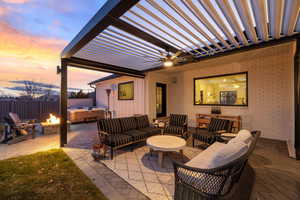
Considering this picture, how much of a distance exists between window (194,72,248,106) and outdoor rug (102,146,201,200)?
3.27 m

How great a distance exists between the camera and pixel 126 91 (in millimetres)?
7699

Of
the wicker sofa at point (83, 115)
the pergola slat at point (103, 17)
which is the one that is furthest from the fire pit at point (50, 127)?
the pergola slat at point (103, 17)

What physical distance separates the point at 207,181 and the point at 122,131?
2886 mm

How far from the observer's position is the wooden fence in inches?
253

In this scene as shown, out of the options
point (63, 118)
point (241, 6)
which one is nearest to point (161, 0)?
point (241, 6)

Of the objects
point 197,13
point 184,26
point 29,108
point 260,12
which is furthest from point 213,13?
point 29,108

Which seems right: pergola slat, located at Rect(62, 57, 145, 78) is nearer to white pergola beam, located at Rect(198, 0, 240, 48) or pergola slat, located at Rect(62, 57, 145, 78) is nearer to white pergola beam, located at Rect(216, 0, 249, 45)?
white pergola beam, located at Rect(198, 0, 240, 48)

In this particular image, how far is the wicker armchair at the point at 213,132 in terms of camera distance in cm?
331

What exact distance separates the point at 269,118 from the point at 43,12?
784cm

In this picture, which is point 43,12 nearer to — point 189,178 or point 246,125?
point 189,178

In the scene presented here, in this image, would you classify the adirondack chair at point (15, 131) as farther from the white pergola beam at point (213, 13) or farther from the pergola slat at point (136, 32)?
the white pergola beam at point (213, 13)

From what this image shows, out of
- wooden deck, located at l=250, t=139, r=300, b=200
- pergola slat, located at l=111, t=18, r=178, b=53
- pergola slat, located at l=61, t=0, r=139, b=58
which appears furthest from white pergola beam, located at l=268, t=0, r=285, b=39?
wooden deck, located at l=250, t=139, r=300, b=200

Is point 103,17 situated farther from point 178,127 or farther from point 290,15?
point 178,127

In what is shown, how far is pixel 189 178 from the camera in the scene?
1423 millimetres
